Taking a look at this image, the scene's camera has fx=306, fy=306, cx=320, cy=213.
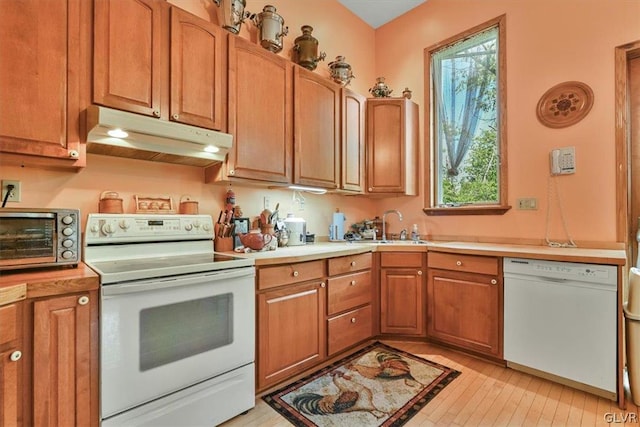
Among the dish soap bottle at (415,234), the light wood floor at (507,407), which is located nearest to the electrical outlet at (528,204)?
the dish soap bottle at (415,234)

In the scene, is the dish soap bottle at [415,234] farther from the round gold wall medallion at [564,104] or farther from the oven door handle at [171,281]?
the oven door handle at [171,281]

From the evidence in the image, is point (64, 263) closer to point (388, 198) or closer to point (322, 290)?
point (322, 290)

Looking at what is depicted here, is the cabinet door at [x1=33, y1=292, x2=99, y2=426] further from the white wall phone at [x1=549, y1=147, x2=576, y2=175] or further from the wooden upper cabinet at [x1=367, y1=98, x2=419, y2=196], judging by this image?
the white wall phone at [x1=549, y1=147, x2=576, y2=175]

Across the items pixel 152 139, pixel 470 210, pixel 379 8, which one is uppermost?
pixel 379 8

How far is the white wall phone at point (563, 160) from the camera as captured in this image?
2387 mm

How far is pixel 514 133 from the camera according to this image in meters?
2.71

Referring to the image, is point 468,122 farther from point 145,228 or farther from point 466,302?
point 145,228

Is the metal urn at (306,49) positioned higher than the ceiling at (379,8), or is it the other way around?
the ceiling at (379,8)

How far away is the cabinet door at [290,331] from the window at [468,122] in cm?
178

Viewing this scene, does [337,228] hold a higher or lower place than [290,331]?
higher

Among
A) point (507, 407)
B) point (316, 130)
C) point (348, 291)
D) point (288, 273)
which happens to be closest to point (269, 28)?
point (316, 130)

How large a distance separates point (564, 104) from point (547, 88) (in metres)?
0.20

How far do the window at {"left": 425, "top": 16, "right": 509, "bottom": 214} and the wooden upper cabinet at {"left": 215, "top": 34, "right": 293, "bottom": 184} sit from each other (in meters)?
1.70

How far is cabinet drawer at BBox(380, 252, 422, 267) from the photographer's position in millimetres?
2662
